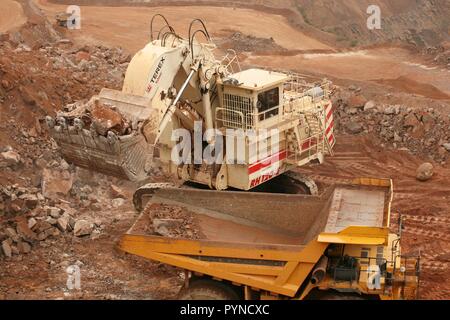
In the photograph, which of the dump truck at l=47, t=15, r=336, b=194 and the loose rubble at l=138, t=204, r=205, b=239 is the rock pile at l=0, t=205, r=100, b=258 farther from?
the loose rubble at l=138, t=204, r=205, b=239

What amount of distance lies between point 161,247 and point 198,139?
12.7 ft

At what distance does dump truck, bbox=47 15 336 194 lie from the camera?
44.3ft

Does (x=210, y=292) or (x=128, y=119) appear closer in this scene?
(x=210, y=292)

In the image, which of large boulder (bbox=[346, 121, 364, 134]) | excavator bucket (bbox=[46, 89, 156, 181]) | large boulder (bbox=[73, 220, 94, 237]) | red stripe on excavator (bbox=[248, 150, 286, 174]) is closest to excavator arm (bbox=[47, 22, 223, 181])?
excavator bucket (bbox=[46, 89, 156, 181])

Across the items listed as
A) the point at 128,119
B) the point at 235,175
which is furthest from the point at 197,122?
the point at 128,119

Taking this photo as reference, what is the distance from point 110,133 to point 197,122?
3.15m

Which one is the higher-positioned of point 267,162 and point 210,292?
point 267,162

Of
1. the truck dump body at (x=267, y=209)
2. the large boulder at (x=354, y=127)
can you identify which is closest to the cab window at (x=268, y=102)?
the truck dump body at (x=267, y=209)

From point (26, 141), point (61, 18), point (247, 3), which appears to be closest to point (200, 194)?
point (26, 141)

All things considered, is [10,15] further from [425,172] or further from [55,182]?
[425,172]

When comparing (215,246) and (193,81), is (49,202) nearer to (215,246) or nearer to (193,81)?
(193,81)

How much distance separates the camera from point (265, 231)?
1429cm

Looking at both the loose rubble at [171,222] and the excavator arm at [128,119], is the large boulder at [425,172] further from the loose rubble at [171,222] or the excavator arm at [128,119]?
the loose rubble at [171,222]

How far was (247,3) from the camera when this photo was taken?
3997 cm
